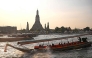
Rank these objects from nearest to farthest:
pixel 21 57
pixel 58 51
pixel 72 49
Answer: pixel 21 57, pixel 58 51, pixel 72 49

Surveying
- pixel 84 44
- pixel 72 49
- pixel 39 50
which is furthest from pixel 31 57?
pixel 84 44

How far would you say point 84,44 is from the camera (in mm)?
65750

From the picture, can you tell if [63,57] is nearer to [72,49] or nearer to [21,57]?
[21,57]

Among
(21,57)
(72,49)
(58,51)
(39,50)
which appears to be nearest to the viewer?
(21,57)

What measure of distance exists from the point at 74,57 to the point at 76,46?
1537 cm

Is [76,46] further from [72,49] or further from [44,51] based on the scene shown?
[44,51]

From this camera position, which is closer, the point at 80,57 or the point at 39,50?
A: the point at 80,57

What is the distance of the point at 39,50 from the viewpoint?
53.7 metres

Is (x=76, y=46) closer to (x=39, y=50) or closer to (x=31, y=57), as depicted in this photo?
(x=39, y=50)

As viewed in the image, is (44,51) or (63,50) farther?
(63,50)

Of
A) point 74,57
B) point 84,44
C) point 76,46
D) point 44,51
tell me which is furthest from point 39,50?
point 84,44

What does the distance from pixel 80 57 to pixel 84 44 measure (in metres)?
18.7

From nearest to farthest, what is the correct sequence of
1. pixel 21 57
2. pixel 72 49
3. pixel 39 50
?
pixel 21 57 → pixel 39 50 → pixel 72 49

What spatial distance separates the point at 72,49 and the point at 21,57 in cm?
2210
